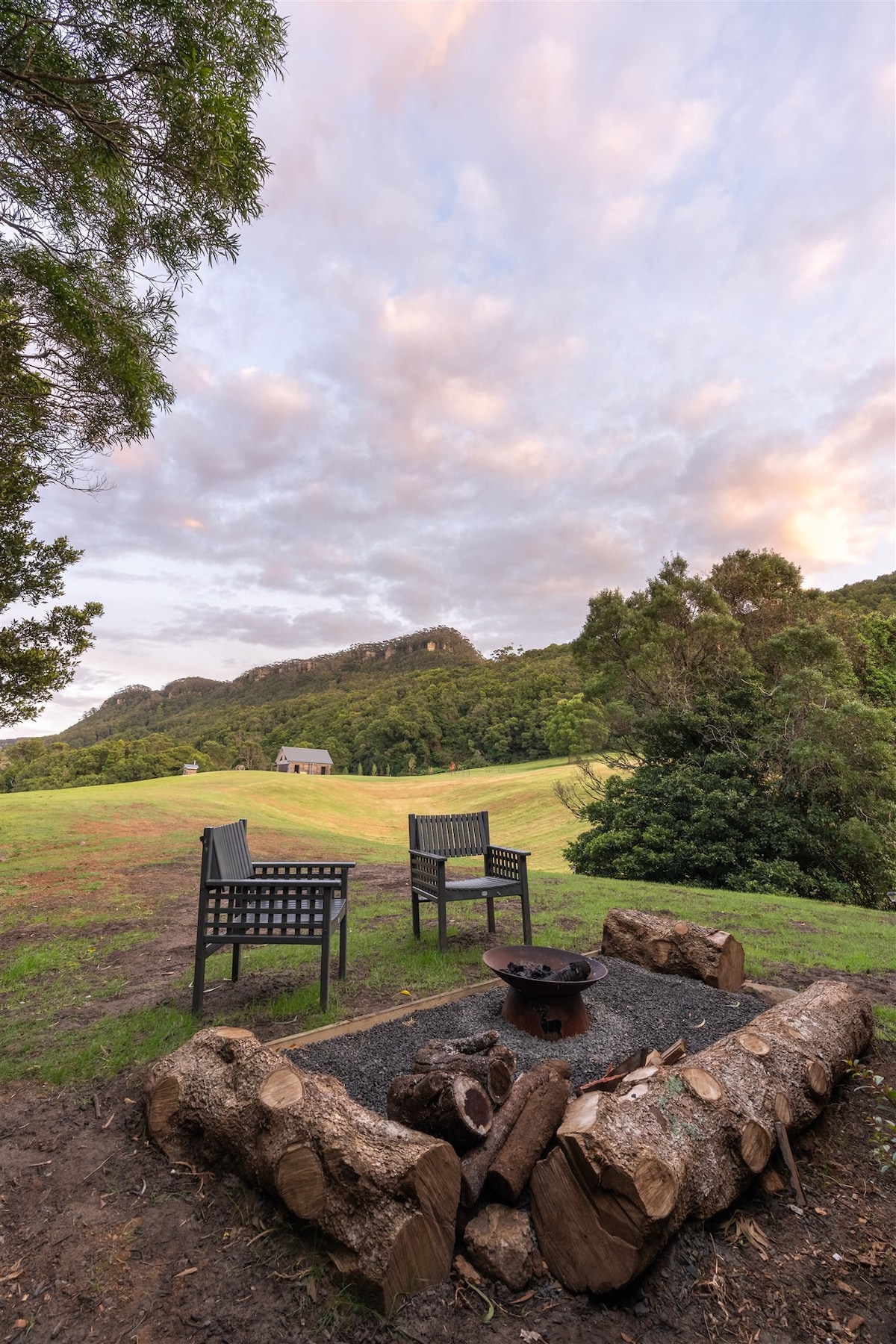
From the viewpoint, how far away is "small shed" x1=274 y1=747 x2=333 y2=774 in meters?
59.7

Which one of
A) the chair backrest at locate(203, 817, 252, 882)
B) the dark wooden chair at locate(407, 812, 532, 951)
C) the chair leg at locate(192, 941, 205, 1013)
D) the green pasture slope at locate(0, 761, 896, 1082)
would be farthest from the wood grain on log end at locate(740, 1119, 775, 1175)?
the chair leg at locate(192, 941, 205, 1013)

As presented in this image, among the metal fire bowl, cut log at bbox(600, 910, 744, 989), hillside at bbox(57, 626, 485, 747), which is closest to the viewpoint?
the metal fire bowl

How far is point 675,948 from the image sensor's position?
4.96 meters

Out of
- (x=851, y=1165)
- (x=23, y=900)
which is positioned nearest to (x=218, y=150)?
(x=851, y=1165)

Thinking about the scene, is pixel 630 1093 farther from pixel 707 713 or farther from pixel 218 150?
pixel 707 713

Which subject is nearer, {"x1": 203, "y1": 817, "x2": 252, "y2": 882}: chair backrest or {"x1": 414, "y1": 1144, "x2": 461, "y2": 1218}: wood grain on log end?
{"x1": 414, "y1": 1144, "x2": 461, "y2": 1218}: wood grain on log end

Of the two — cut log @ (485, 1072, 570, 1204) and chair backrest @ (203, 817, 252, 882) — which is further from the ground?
chair backrest @ (203, 817, 252, 882)

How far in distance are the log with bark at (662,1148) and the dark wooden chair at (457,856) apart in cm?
267

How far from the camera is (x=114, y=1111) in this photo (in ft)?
9.56

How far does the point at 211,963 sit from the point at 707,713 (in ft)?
39.8

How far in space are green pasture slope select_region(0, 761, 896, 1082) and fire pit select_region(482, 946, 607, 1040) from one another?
0.90 meters

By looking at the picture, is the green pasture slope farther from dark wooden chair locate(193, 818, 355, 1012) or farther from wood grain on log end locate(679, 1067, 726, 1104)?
wood grain on log end locate(679, 1067, 726, 1104)

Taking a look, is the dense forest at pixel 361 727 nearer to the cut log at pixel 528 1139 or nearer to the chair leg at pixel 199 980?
the chair leg at pixel 199 980

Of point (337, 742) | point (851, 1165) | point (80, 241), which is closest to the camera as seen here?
point (851, 1165)
